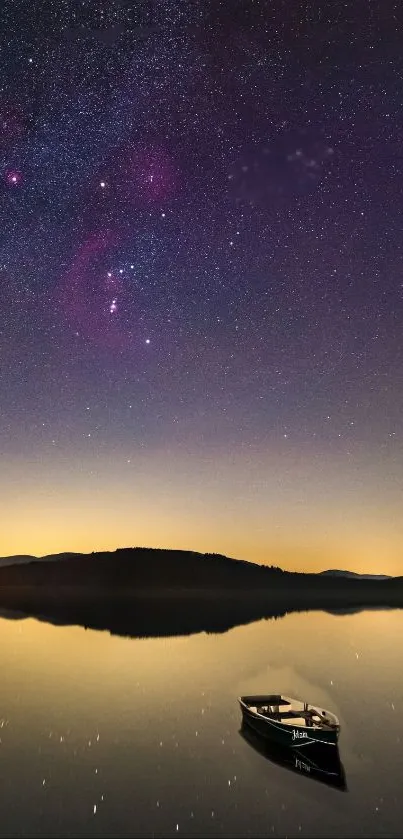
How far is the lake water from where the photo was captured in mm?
22438

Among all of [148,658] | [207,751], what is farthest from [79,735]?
[148,658]

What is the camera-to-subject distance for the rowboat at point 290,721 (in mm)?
26984

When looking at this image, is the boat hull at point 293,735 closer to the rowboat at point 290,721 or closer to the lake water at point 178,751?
the rowboat at point 290,721

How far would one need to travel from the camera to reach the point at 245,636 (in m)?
116

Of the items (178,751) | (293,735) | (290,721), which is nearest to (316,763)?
(293,735)

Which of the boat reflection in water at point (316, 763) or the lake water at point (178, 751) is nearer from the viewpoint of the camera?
the lake water at point (178, 751)

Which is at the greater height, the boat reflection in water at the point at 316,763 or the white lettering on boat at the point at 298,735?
the white lettering on boat at the point at 298,735

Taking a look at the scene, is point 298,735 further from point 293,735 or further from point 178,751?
point 178,751

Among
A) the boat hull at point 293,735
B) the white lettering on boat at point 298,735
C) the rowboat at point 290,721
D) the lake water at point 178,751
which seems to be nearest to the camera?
the lake water at point 178,751

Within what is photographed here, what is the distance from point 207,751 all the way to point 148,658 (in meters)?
50.0

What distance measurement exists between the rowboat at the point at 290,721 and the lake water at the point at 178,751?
1459mm

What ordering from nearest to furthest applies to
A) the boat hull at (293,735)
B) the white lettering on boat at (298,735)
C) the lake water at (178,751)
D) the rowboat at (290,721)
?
the lake water at (178,751) → the boat hull at (293,735) → the rowboat at (290,721) → the white lettering on boat at (298,735)

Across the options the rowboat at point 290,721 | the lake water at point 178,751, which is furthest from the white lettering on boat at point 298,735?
the lake water at point 178,751

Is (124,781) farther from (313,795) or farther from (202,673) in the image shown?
(202,673)
